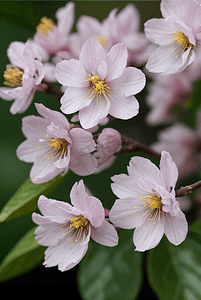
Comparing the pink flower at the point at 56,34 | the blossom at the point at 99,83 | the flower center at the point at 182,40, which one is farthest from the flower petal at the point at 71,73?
the pink flower at the point at 56,34

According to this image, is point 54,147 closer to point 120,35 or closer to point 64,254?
point 64,254

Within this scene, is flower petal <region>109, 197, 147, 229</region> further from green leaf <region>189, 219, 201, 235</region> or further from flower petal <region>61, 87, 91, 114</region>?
green leaf <region>189, 219, 201, 235</region>

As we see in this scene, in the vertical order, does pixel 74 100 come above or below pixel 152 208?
above

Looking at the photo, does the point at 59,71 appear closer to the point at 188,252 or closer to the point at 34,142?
the point at 34,142

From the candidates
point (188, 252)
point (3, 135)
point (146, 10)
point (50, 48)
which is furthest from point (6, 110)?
point (188, 252)

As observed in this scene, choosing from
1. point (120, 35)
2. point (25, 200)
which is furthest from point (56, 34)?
point (25, 200)

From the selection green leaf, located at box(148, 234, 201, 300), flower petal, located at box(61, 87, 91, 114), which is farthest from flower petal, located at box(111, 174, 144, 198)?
green leaf, located at box(148, 234, 201, 300)
